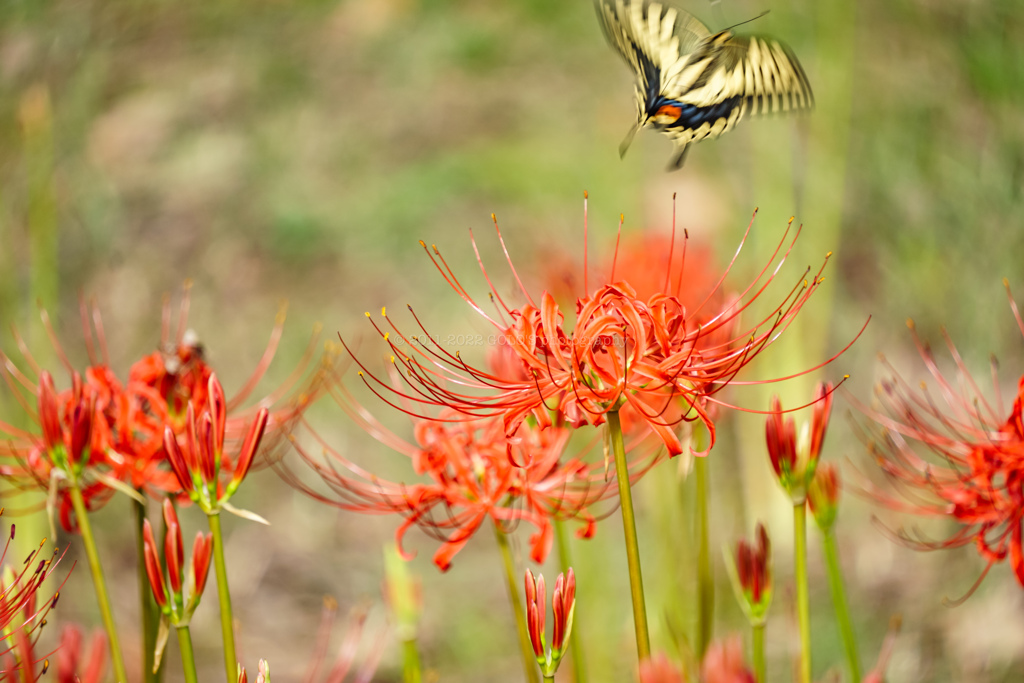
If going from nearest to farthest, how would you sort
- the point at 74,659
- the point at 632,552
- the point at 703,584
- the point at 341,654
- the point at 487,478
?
the point at 632,552 < the point at 74,659 < the point at 487,478 < the point at 703,584 < the point at 341,654

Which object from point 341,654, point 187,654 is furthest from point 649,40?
point 341,654

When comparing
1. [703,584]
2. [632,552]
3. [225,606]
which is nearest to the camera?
[632,552]

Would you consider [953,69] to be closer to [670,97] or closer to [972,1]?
[972,1]

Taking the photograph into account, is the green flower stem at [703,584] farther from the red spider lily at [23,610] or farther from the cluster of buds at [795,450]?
the red spider lily at [23,610]

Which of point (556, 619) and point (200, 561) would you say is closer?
point (556, 619)

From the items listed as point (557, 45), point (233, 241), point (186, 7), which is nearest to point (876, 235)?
point (557, 45)

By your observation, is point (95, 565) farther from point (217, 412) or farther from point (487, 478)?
point (487, 478)

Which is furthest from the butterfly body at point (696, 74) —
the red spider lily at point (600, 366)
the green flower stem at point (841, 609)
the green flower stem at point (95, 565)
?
the green flower stem at point (95, 565)
